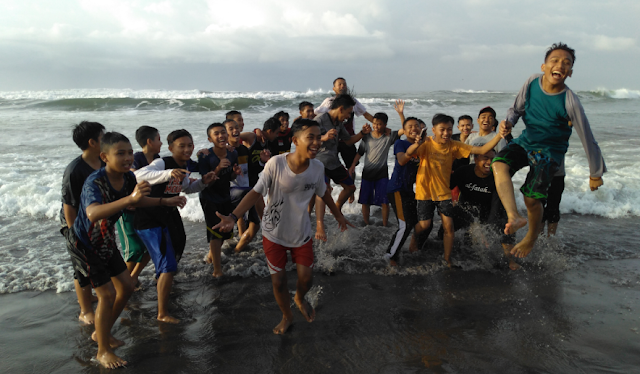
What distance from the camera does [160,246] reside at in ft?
12.2

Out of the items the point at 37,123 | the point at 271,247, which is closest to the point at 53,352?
the point at 271,247

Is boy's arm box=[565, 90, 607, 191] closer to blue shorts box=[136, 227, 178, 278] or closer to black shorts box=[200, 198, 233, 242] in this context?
black shorts box=[200, 198, 233, 242]

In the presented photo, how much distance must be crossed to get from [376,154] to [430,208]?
162 centimetres

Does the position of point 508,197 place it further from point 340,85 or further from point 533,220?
point 340,85

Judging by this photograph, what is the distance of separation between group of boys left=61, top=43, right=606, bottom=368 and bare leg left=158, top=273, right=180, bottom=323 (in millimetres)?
12

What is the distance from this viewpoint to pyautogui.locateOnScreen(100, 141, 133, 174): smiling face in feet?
10.2

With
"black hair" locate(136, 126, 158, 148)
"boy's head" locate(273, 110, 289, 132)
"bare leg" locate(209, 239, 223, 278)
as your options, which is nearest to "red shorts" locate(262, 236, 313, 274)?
"bare leg" locate(209, 239, 223, 278)

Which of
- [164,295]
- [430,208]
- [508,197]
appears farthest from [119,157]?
[430,208]

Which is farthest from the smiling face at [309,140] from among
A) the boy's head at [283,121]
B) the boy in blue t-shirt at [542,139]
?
the boy's head at [283,121]

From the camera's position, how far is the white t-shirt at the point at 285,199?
3438mm

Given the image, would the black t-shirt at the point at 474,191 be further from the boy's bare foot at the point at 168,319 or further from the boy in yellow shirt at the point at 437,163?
the boy's bare foot at the point at 168,319

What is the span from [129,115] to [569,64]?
22896 mm

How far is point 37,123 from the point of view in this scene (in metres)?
19.4

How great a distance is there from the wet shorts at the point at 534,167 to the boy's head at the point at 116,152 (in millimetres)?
3307
